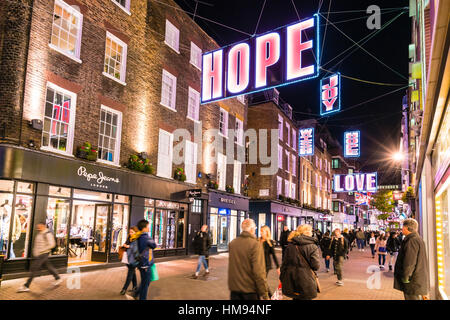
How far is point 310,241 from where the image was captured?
6.22m

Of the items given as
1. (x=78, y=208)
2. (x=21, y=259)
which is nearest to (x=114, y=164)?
(x=78, y=208)

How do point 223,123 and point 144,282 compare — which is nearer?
point 144,282

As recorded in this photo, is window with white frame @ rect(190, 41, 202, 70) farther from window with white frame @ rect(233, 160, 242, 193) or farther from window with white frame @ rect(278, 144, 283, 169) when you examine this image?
window with white frame @ rect(278, 144, 283, 169)

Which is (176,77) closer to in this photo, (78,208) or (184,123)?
(184,123)

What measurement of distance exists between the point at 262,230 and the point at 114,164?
8.22 metres

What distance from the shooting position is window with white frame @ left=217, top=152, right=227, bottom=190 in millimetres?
23891

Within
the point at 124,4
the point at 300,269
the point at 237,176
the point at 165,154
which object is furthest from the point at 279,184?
the point at 300,269

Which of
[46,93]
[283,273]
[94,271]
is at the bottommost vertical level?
[94,271]

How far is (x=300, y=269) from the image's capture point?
6004 mm

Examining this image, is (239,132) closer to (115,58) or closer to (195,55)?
(195,55)

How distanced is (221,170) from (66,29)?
13.2 m

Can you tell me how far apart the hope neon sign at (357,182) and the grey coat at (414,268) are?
26341 millimetres

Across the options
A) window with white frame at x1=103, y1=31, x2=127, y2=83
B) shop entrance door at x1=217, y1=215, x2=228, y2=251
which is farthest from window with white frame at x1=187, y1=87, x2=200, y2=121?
shop entrance door at x1=217, y1=215, x2=228, y2=251

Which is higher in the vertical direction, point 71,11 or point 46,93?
point 71,11
